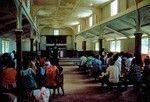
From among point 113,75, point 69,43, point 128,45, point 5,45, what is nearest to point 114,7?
point 128,45

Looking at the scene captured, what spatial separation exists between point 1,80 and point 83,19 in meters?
26.2

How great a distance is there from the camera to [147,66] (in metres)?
10.6

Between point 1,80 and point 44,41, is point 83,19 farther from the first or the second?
point 1,80

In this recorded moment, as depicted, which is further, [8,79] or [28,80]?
[28,80]

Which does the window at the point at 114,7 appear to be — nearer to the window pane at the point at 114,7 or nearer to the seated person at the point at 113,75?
the window pane at the point at 114,7

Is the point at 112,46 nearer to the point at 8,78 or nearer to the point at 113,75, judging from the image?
the point at 113,75

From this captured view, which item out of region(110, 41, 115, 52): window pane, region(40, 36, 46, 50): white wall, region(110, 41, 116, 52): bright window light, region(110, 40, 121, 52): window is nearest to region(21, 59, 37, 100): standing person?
region(110, 40, 121, 52): window

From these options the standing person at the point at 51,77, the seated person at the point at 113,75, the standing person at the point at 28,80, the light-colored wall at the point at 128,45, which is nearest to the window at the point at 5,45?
the light-colored wall at the point at 128,45

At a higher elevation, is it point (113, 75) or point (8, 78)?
point (8, 78)

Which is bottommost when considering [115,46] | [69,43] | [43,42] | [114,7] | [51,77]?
[51,77]

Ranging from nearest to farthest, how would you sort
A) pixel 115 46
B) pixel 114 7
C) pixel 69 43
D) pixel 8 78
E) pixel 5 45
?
pixel 8 78 → pixel 114 7 → pixel 115 46 → pixel 5 45 → pixel 69 43

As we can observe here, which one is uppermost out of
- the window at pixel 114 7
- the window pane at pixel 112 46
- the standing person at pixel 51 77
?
the window at pixel 114 7

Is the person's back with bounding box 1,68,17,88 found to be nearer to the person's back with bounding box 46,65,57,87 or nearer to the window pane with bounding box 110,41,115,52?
the person's back with bounding box 46,65,57,87

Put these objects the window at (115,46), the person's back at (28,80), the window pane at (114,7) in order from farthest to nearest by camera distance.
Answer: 1. the window at (115,46)
2. the window pane at (114,7)
3. the person's back at (28,80)
